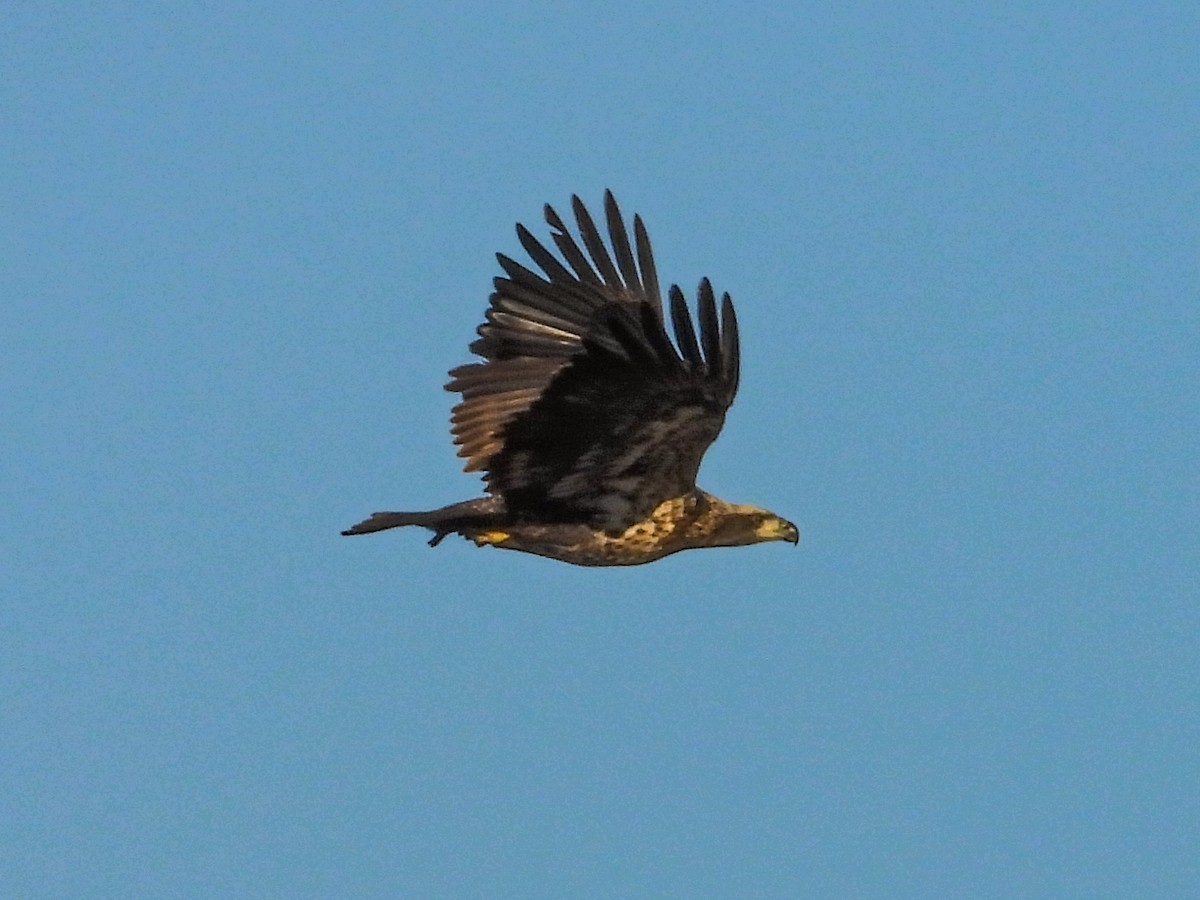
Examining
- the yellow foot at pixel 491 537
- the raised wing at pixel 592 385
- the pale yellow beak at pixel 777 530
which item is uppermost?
the raised wing at pixel 592 385

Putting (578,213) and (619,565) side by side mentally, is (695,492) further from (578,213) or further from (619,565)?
(578,213)

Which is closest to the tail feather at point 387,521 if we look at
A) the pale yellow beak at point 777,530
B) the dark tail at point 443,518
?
the dark tail at point 443,518

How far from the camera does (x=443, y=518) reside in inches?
450

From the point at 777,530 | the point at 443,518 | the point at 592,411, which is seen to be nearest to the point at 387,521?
the point at 443,518

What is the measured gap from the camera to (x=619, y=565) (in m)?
11.8

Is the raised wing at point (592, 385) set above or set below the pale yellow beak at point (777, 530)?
above

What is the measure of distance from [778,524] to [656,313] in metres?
2.10

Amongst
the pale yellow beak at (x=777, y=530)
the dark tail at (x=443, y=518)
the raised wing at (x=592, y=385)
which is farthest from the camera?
the pale yellow beak at (x=777, y=530)

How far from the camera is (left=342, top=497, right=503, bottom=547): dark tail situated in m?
11.3

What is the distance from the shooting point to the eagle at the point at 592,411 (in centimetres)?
1056

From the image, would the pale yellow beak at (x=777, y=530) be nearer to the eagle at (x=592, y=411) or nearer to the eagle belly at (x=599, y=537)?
the eagle at (x=592, y=411)

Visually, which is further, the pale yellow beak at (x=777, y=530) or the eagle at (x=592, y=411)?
the pale yellow beak at (x=777, y=530)

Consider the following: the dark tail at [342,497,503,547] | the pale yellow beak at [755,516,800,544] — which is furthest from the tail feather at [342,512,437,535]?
the pale yellow beak at [755,516,800,544]

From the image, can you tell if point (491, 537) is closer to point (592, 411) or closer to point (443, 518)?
point (443, 518)
